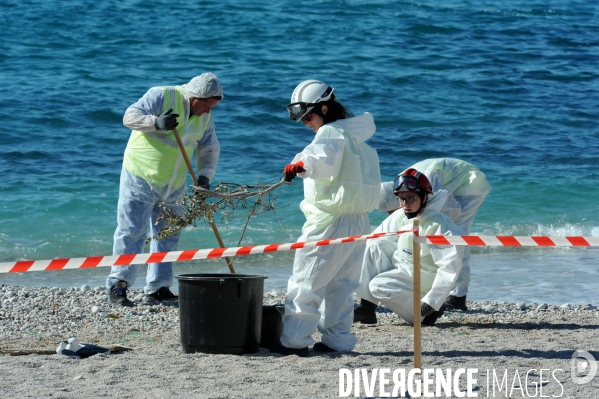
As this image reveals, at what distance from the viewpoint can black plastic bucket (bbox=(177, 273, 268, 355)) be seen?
5.50m

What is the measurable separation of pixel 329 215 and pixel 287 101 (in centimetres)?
1325

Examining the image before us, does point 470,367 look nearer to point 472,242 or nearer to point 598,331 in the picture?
point 472,242

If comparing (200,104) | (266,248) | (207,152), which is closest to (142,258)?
(266,248)

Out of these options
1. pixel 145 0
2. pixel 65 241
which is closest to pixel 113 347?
pixel 65 241

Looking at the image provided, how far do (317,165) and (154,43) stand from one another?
1861cm

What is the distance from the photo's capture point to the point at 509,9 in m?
29.6

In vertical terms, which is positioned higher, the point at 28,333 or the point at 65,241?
the point at 28,333

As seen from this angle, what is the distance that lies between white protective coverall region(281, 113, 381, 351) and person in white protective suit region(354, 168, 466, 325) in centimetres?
95

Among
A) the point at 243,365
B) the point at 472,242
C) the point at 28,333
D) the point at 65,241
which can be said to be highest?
the point at 472,242

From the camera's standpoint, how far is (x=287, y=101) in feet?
61.0

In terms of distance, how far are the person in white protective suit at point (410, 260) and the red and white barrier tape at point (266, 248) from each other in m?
1.35

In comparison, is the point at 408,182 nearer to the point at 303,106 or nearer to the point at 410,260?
the point at 410,260

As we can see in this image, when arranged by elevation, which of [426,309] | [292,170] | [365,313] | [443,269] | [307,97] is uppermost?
[307,97]

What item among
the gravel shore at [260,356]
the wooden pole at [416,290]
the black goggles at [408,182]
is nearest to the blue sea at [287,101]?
the gravel shore at [260,356]
